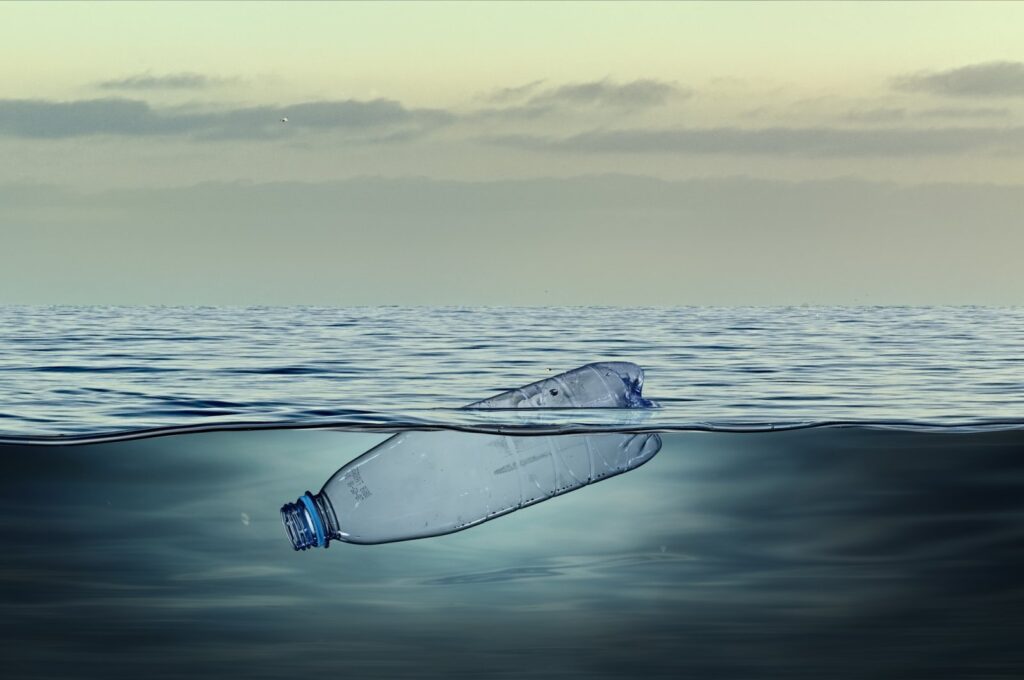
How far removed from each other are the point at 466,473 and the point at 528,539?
4.75 ft

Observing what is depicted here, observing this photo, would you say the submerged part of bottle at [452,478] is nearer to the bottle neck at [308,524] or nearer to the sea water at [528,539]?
the bottle neck at [308,524]

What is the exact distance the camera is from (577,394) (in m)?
10.8

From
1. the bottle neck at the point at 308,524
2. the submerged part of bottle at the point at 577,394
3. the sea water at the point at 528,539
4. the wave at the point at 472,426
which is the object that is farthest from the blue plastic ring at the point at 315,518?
the submerged part of bottle at the point at 577,394

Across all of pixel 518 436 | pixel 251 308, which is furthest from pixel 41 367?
pixel 251 308

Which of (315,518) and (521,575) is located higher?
(315,518)

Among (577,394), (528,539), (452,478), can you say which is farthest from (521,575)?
(577,394)

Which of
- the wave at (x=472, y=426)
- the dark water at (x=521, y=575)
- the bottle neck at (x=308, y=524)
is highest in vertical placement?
the wave at (x=472, y=426)

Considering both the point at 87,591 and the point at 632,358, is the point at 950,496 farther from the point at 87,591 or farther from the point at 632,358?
the point at 87,591

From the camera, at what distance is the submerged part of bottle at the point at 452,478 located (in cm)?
873

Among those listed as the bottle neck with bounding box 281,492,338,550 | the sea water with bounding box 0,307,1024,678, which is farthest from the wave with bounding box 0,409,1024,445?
the bottle neck with bounding box 281,492,338,550

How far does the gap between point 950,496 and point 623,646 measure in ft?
11.1

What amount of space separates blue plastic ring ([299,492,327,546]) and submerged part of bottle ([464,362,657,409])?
7.35 ft

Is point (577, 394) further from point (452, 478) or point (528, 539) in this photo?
point (528, 539)

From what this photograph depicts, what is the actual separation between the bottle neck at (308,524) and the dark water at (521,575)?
8 cm
